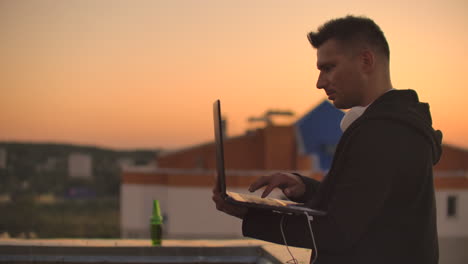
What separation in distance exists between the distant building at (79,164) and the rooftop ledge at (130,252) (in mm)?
53691

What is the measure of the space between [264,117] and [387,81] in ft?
86.2

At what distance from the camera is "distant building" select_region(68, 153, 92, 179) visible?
186 ft

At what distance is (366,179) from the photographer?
4.80 ft

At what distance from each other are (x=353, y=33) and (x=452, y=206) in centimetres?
2696

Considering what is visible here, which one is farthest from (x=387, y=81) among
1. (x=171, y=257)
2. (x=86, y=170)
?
(x=86, y=170)

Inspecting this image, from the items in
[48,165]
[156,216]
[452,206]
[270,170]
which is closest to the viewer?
[156,216]

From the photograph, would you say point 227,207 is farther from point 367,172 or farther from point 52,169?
point 52,169

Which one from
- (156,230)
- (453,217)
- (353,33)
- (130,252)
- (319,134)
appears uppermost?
(319,134)

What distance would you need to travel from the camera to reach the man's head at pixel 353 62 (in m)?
1.68

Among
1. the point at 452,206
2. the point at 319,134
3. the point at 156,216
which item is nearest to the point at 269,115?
the point at 319,134

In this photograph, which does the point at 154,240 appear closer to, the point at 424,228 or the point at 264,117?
the point at 424,228

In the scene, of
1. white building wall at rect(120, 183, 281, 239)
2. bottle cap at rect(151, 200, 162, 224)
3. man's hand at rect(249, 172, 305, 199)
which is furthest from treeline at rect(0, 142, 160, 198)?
man's hand at rect(249, 172, 305, 199)

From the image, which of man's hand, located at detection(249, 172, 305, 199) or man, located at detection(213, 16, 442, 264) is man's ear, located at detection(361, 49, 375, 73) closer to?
man, located at detection(213, 16, 442, 264)

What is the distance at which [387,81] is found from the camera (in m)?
1.72
